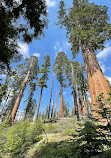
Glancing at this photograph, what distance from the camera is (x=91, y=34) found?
6406mm

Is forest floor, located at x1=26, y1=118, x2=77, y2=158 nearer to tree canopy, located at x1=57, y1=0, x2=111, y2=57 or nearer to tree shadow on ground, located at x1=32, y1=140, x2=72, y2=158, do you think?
tree shadow on ground, located at x1=32, y1=140, x2=72, y2=158

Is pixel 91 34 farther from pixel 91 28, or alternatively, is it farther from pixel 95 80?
pixel 95 80

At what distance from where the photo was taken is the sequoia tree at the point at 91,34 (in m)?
5.11

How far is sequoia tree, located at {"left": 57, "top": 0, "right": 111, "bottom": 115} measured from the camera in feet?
16.7

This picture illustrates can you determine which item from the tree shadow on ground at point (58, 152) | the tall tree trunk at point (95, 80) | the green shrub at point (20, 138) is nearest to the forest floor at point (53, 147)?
the tree shadow on ground at point (58, 152)

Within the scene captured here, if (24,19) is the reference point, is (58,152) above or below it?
below

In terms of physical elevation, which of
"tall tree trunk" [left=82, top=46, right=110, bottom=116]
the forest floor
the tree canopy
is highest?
the tree canopy

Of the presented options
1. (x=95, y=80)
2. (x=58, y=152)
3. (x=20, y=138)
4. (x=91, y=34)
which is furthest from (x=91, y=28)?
(x=20, y=138)

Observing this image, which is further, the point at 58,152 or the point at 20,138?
the point at 20,138

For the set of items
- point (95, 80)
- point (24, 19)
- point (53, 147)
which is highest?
point (24, 19)

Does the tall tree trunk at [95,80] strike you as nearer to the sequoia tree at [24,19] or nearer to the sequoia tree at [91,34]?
the sequoia tree at [91,34]

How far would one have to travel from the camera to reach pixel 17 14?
4.48 m

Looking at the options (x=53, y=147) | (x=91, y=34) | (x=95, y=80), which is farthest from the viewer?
(x=91, y=34)

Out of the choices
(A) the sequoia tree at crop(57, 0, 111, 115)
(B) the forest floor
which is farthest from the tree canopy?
(B) the forest floor
